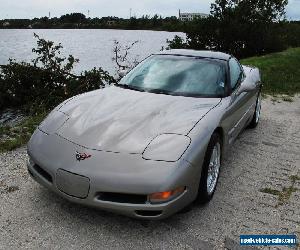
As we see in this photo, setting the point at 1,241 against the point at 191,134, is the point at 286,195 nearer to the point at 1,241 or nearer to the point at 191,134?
the point at 191,134

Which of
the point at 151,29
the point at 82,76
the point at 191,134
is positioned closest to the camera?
the point at 191,134

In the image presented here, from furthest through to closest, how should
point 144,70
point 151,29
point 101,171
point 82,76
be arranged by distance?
1. point 151,29
2. point 82,76
3. point 144,70
4. point 101,171

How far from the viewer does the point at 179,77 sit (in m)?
4.61

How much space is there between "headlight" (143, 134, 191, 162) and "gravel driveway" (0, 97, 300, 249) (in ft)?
2.12

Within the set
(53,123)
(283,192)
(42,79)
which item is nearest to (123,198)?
(53,123)

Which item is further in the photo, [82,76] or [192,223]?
[82,76]

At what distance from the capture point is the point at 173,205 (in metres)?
3.13

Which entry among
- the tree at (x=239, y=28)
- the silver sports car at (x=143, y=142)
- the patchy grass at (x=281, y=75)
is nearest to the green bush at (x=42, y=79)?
the patchy grass at (x=281, y=75)

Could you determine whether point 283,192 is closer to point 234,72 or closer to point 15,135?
point 234,72

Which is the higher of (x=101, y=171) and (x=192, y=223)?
(x=101, y=171)

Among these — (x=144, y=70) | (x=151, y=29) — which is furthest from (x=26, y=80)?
(x=151, y=29)

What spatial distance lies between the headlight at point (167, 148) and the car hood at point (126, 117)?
60 mm

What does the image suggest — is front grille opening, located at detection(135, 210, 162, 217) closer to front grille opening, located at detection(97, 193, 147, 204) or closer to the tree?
front grille opening, located at detection(97, 193, 147, 204)

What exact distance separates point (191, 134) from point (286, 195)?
1.39 m
